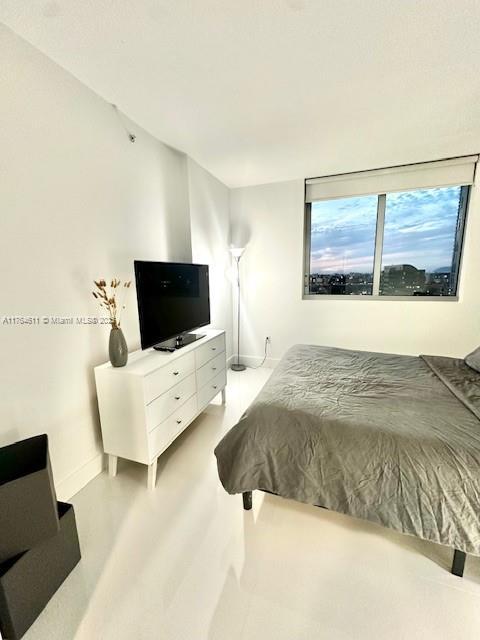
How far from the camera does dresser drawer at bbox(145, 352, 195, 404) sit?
165cm

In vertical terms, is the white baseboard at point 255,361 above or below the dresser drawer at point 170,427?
below

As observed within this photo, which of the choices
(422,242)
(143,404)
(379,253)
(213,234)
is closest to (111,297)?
(143,404)

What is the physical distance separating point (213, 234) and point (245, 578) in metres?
2.97

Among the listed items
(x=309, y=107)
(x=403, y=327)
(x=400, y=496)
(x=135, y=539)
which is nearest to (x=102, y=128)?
(x=309, y=107)

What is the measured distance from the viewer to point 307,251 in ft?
11.6

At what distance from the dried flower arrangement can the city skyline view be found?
8.12 feet

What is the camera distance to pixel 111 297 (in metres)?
1.90

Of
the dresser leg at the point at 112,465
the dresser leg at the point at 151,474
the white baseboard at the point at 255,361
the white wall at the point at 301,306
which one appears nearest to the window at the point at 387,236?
the white wall at the point at 301,306

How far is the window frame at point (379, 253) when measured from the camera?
2.95 metres

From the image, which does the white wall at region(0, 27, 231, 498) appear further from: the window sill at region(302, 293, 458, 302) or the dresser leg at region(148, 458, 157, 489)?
the window sill at region(302, 293, 458, 302)

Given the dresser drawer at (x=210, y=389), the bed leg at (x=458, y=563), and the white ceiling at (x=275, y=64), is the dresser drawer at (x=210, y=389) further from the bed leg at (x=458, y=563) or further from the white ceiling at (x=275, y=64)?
the white ceiling at (x=275, y=64)

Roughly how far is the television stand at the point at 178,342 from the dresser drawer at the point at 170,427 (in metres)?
0.42

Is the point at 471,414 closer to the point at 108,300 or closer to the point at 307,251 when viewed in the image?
the point at 108,300

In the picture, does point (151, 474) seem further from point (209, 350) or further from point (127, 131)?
point (127, 131)
